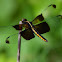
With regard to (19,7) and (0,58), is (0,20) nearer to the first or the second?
(19,7)

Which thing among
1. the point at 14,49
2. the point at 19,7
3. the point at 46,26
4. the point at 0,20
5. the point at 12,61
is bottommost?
the point at 12,61

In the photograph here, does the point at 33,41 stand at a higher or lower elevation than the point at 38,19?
lower

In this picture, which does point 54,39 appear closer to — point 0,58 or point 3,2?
point 0,58

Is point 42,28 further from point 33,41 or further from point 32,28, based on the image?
point 33,41

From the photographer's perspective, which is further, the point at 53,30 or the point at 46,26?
the point at 53,30

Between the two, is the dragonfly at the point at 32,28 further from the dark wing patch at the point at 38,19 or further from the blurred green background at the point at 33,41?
the blurred green background at the point at 33,41

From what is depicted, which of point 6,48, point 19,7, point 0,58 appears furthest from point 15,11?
point 0,58

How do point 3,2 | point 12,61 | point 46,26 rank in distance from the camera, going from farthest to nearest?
point 3,2
point 12,61
point 46,26

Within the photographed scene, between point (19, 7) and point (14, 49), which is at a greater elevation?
point (19, 7)

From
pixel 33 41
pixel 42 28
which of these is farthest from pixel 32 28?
pixel 33 41

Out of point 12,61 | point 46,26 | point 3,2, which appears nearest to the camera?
point 46,26

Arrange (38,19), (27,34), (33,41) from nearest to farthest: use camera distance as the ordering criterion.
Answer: (27,34) → (38,19) → (33,41)
